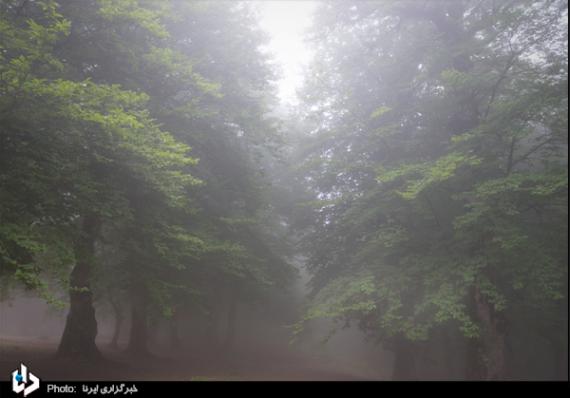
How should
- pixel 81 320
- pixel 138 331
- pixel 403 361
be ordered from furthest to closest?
pixel 138 331 → pixel 403 361 → pixel 81 320

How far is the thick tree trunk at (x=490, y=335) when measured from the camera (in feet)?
36.8

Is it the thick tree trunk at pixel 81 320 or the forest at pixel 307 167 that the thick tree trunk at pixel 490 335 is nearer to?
the forest at pixel 307 167

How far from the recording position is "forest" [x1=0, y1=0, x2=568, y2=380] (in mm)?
8359

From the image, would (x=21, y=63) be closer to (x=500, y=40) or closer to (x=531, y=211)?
(x=500, y=40)

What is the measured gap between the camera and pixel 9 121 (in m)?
7.56

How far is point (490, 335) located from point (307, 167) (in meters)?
8.47

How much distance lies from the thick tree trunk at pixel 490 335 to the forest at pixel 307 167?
0.20ft

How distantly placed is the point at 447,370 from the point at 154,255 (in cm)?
2196

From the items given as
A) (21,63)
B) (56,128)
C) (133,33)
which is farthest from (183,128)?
(21,63)

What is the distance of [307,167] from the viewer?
15055 millimetres
